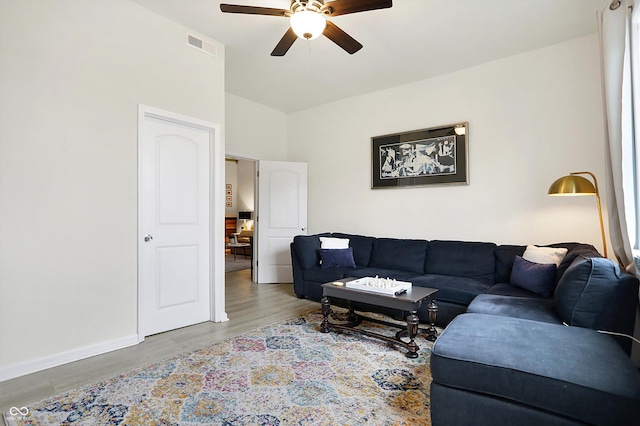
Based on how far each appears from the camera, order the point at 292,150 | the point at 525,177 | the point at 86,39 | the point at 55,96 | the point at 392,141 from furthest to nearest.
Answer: the point at 292,150
the point at 392,141
the point at 525,177
the point at 86,39
the point at 55,96

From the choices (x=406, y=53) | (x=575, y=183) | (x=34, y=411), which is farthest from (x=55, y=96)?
(x=575, y=183)

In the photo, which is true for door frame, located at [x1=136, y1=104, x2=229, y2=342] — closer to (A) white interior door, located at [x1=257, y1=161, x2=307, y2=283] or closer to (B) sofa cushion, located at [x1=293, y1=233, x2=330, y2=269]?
(B) sofa cushion, located at [x1=293, y1=233, x2=330, y2=269]

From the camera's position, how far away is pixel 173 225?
3.37m

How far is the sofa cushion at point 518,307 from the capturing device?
7.74 ft

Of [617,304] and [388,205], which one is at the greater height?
[388,205]

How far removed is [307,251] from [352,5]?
3.04 meters

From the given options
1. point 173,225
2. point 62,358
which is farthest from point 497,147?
point 62,358

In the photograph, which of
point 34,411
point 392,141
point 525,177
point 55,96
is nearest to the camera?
point 34,411

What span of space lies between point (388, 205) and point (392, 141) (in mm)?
925

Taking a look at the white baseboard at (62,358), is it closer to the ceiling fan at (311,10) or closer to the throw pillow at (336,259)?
the throw pillow at (336,259)

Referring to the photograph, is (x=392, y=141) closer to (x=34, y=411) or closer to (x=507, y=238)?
(x=507, y=238)

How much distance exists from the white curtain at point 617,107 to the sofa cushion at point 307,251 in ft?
10.4

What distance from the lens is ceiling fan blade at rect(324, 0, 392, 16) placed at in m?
2.37

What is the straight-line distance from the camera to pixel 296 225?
18.9ft
